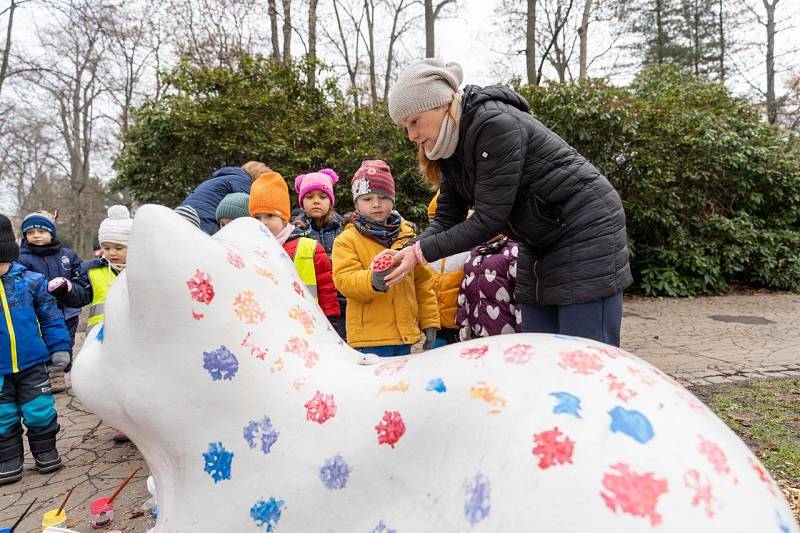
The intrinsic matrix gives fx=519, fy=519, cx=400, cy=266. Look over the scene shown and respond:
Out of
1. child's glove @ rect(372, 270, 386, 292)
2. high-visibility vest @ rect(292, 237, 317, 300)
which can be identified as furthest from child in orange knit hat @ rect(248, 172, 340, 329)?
child's glove @ rect(372, 270, 386, 292)

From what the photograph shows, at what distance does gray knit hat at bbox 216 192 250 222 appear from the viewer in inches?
132

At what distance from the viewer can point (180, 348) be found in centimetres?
125

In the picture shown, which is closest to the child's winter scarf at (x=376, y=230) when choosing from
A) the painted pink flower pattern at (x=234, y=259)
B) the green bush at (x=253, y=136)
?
the painted pink flower pattern at (x=234, y=259)

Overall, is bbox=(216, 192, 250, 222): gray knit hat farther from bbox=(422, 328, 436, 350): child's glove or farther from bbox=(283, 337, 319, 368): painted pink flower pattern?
bbox=(283, 337, 319, 368): painted pink flower pattern

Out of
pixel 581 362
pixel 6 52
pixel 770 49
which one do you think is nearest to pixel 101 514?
pixel 581 362

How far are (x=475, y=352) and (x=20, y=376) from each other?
315cm

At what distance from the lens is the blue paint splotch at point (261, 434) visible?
1.21 meters

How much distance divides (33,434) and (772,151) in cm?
1084

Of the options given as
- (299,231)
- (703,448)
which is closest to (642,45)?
(299,231)

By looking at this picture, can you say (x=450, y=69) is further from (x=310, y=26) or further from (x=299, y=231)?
(x=310, y=26)

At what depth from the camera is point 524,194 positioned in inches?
70.4

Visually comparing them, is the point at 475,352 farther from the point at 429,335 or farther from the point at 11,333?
the point at 11,333

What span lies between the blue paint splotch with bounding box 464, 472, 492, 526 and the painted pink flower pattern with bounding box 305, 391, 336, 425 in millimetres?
383

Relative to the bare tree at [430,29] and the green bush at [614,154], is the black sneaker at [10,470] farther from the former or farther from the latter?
the bare tree at [430,29]
